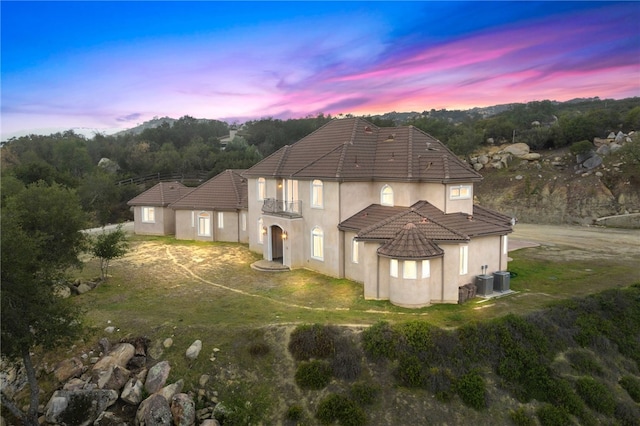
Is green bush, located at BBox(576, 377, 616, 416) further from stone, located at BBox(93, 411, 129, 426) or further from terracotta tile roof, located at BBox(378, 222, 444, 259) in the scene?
stone, located at BBox(93, 411, 129, 426)

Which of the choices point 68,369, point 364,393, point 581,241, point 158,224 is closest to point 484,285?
point 364,393

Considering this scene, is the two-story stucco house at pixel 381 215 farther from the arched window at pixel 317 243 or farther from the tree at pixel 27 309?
the tree at pixel 27 309

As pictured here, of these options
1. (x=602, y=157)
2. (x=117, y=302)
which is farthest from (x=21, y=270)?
(x=602, y=157)

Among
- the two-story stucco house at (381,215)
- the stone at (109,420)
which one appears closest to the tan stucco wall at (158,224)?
the two-story stucco house at (381,215)

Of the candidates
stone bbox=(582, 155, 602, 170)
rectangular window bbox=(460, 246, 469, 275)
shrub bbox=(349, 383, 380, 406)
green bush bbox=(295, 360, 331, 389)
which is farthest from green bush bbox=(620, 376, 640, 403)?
stone bbox=(582, 155, 602, 170)

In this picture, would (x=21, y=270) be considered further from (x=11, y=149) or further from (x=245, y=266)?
(x=11, y=149)

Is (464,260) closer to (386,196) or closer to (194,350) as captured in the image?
(386,196)
